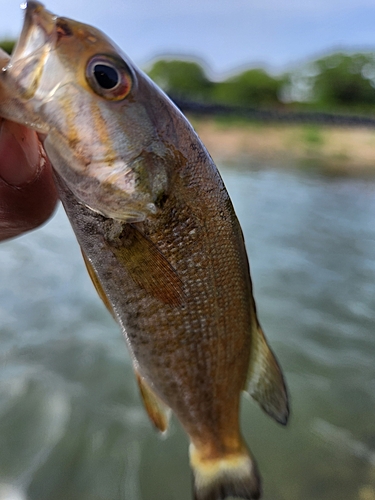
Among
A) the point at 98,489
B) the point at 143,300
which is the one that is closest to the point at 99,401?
the point at 98,489

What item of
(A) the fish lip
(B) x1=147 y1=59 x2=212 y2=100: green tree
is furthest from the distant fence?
(A) the fish lip

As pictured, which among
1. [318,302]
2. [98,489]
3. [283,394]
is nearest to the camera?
[283,394]

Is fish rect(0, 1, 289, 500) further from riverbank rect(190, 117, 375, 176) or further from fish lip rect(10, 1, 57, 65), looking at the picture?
riverbank rect(190, 117, 375, 176)

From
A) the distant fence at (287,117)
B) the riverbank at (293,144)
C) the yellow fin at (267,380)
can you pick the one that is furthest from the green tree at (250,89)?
the yellow fin at (267,380)

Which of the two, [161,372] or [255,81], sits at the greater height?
[161,372]

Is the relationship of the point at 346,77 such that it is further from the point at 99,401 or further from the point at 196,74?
the point at 99,401

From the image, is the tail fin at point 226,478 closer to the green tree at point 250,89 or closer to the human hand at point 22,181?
the human hand at point 22,181

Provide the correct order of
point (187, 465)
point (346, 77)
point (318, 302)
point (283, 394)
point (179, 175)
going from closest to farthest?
point (179, 175) < point (283, 394) < point (187, 465) < point (318, 302) < point (346, 77)
